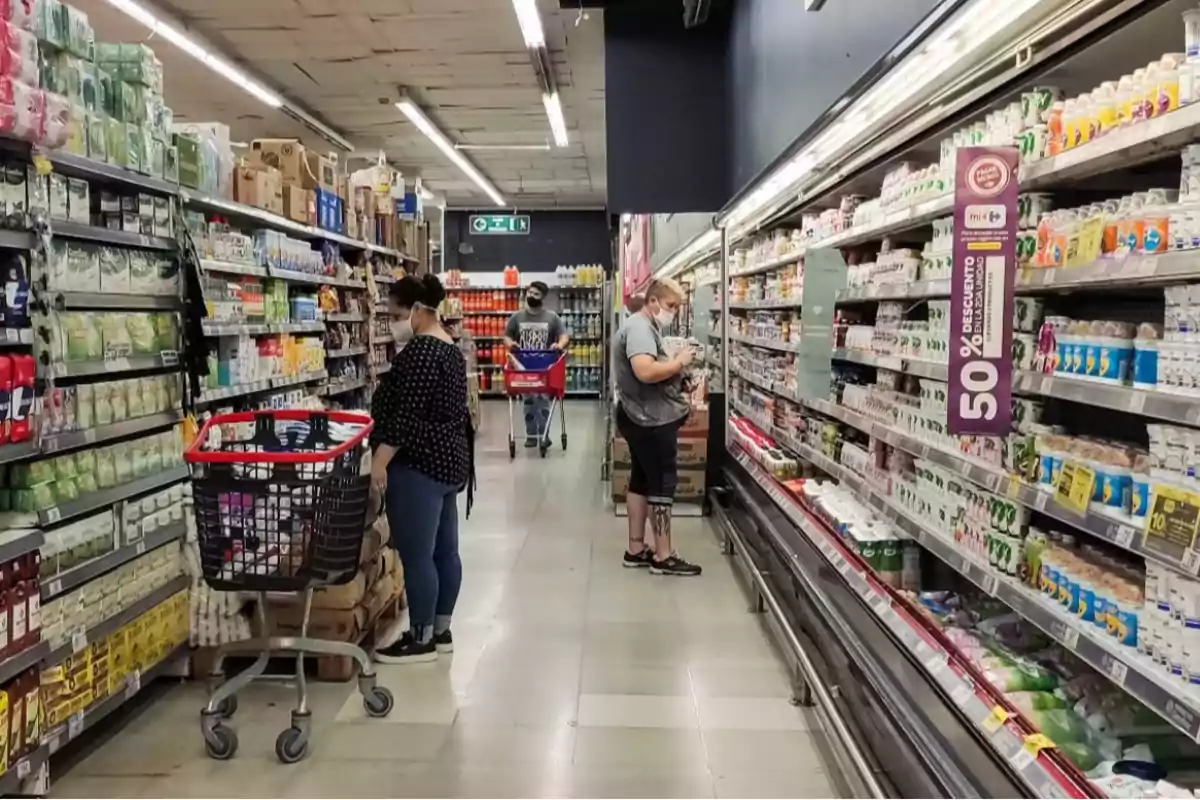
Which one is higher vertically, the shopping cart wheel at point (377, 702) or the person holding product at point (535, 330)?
the person holding product at point (535, 330)

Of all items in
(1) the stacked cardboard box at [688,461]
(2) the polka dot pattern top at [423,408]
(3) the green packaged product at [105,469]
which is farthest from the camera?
(1) the stacked cardboard box at [688,461]

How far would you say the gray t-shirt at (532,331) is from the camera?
1152 cm

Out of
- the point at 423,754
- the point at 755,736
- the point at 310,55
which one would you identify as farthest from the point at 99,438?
the point at 310,55

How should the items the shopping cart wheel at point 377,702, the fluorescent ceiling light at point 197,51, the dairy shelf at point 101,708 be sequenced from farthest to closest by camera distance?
the fluorescent ceiling light at point 197,51 < the shopping cart wheel at point 377,702 < the dairy shelf at point 101,708

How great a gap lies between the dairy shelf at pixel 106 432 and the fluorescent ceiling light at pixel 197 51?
5.65m

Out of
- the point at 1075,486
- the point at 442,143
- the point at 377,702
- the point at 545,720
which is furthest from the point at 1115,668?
the point at 442,143

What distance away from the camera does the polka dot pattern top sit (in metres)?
4.36

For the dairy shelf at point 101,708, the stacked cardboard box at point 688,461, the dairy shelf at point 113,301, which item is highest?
the dairy shelf at point 113,301

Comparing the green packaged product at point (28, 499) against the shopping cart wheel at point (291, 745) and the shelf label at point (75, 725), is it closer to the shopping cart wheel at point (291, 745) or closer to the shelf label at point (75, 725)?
the shelf label at point (75, 725)

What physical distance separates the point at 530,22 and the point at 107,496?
6.48 m

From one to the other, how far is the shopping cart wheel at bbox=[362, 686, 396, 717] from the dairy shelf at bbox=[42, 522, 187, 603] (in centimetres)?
104

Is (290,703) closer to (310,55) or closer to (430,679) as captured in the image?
(430,679)

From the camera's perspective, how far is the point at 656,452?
6066mm

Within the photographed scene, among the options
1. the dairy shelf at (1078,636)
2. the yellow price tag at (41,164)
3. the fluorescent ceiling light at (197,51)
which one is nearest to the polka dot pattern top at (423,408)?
the yellow price tag at (41,164)
